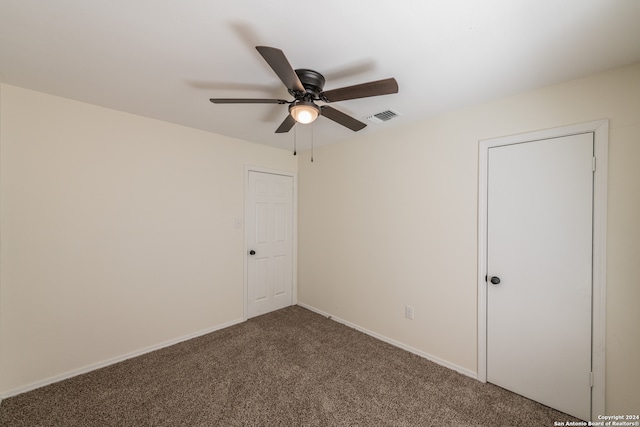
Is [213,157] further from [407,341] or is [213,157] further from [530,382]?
[530,382]

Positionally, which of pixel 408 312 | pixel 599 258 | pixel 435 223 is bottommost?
pixel 408 312

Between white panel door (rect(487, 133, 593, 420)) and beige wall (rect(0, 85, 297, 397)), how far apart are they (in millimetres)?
2890

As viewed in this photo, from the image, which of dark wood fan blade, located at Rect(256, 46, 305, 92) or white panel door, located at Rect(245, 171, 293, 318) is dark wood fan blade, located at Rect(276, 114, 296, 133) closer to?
dark wood fan blade, located at Rect(256, 46, 305, 92)

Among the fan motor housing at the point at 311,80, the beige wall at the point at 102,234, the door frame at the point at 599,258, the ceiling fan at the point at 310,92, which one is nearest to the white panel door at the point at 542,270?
the door frame at the point at 599,258

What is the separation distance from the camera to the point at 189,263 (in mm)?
2900

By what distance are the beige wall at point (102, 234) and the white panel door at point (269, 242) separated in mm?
304

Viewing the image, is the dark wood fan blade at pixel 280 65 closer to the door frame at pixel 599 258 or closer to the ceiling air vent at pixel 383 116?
the ceiling air vent at pixel 383 116

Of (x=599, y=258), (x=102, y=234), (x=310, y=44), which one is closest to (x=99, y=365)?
(x=102, y=234)

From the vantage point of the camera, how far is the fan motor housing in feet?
5.40

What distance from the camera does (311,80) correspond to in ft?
5.49

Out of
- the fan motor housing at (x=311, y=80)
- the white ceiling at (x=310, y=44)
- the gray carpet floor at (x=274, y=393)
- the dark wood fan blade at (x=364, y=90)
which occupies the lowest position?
the gray carpet floor at (x=274, y=393)

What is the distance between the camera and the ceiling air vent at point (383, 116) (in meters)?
2.41

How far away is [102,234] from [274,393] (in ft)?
6.96

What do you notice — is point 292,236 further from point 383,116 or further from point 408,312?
point 383,116
